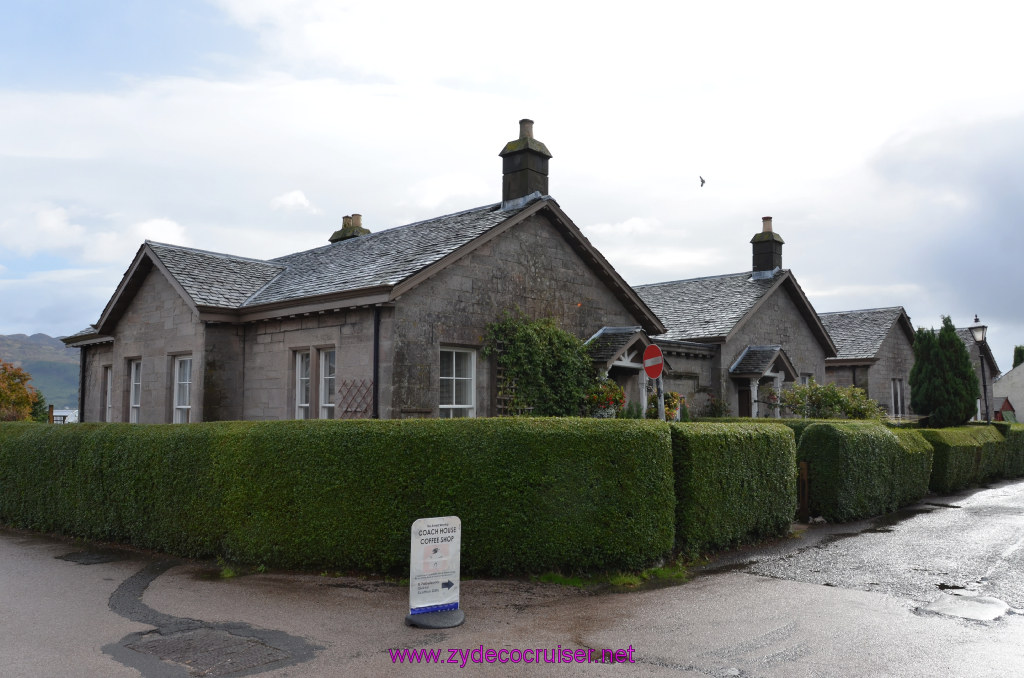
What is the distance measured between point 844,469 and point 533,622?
834 centimetres

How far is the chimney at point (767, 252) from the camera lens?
27.7 m

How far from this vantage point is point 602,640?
6402mm

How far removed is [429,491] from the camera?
8.44m

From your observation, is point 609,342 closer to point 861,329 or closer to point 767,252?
point 767,252

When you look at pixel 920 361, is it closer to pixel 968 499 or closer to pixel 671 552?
pixel 968 499

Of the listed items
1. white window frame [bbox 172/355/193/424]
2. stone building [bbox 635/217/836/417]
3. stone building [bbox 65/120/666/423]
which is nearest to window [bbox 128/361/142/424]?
stone building [bbox 65/120/666/423]

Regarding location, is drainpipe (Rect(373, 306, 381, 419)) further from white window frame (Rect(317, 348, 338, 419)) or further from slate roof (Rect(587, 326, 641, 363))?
slate roof (Rect(587, 326, 641, 363))

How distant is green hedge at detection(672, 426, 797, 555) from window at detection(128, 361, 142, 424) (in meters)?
14.9

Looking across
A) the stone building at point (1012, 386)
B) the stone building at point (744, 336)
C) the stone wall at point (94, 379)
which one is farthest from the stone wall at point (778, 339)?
the stone building at point (1012, 386)

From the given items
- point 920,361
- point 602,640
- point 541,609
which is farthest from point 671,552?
point 920,361

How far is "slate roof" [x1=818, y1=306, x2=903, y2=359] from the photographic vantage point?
32453 millimetres

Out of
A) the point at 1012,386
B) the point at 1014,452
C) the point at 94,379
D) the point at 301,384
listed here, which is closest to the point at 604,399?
the point at 301,384

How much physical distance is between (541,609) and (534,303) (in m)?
10.2

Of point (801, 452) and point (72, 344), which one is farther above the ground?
point (72, 344)
